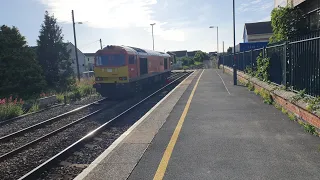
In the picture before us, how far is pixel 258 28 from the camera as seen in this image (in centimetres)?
5906

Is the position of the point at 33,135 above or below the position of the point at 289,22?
below

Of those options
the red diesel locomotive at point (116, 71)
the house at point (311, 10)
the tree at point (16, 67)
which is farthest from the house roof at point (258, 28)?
the tree at point (16, 67)

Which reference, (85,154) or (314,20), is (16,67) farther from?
(314,20)

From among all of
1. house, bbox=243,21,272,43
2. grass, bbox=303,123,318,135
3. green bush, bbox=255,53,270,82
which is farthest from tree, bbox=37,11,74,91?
house, bbox=243,21,272,43

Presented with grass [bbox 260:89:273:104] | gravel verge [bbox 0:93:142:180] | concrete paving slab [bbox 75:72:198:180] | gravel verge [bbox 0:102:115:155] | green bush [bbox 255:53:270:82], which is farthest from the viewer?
green bush [bbox 255:53:270:82]

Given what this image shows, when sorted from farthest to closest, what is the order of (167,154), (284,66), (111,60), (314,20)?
(111,60) → (314,20) → (284,66) → (167,154)

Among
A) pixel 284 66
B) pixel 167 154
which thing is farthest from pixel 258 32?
pixel 167 154

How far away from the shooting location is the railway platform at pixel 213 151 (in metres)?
4.12

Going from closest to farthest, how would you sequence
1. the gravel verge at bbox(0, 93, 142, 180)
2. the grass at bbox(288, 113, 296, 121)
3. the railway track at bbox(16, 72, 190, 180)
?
the railway track at bbox(16, 72, 190, 180) < the gravel verge at bbox(0, 93, 142, 180) < the grass at bbox(288, 113, 296, 121)

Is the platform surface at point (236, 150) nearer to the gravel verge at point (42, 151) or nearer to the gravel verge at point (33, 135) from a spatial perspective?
the gravel verge at point (42, 151)

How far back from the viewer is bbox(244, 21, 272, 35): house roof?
57.8 m

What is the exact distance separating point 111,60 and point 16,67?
25.5ft

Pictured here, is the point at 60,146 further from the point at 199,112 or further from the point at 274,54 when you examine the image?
the point at 274,54

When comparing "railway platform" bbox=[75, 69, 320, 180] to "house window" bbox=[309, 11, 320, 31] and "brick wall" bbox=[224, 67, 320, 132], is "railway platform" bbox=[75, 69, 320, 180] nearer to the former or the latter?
"brick wall" bbox=[224, 67, 320, 132]
